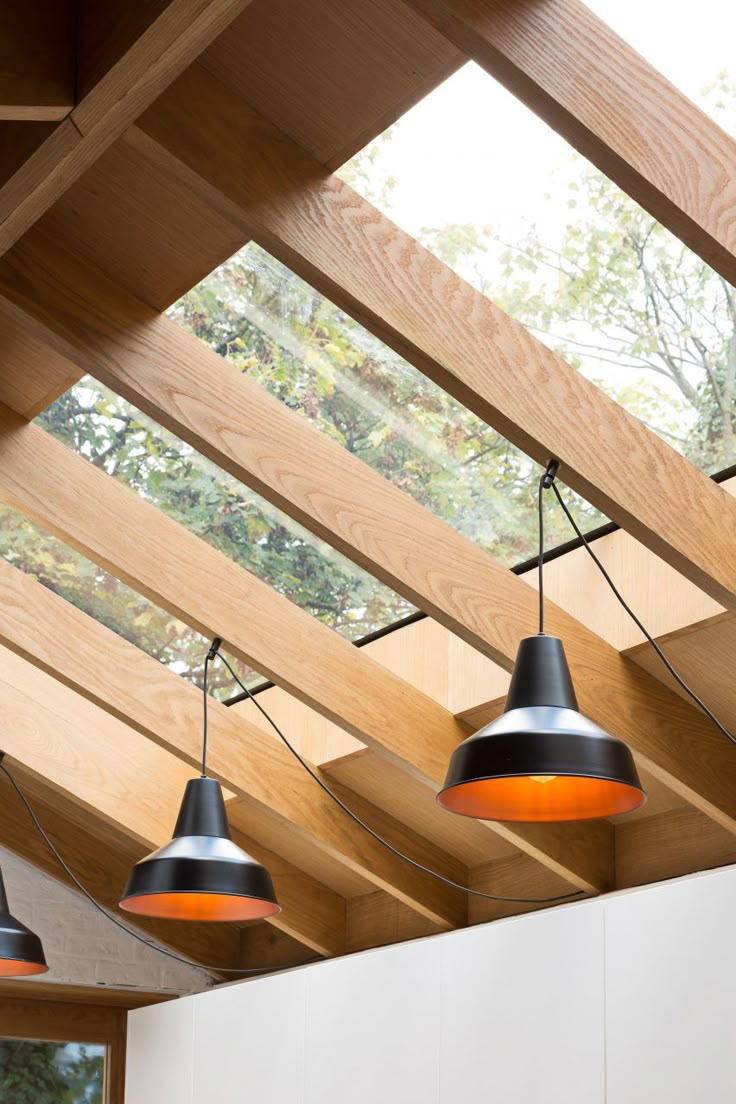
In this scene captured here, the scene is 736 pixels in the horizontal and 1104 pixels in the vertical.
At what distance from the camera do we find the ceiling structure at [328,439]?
2.29 metres

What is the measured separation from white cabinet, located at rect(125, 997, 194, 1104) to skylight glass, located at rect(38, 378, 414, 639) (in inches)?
85.6

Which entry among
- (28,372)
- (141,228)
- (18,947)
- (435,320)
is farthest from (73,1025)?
(435,320)

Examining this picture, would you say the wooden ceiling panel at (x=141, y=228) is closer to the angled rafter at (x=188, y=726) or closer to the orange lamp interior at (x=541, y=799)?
the orange lamp interior at (x=541, y=799)

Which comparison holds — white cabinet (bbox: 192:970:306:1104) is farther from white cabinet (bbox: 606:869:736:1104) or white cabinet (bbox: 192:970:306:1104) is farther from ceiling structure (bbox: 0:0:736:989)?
white cabinet (bbox: 606:869:736:1104)

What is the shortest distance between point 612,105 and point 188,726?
261 cm

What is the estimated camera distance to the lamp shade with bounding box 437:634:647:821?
2.36 m

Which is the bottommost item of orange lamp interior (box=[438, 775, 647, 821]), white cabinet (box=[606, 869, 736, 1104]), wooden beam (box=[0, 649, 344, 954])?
white cabinet (box=[606, 869, 736, 1104])

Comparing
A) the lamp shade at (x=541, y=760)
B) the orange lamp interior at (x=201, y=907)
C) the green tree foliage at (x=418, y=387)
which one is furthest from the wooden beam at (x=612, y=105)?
the orange lamp interior at (x=201, y=907)

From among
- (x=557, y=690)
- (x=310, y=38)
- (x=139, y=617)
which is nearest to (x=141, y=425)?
(x=139, y=617)

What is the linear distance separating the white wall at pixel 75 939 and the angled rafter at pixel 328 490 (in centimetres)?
306

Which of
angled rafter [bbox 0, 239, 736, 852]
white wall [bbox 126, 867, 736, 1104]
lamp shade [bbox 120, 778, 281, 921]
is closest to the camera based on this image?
angled rafter [bbox 0, 239, 736, 852]

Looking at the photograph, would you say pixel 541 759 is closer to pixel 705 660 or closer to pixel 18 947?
pixel 705 660

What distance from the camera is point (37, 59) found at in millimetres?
2111

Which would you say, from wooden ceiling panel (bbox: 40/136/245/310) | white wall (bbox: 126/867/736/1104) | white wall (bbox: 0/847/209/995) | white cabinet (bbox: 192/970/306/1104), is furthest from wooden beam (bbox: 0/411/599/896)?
white wall (bbox: 0/847/209/995)
